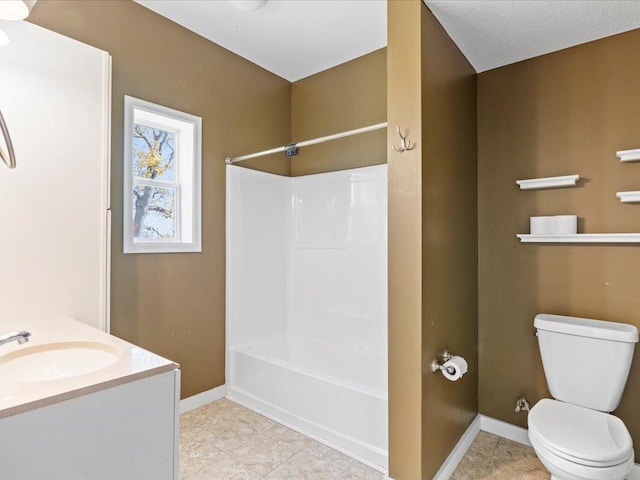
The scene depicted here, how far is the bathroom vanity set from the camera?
0.85 metres

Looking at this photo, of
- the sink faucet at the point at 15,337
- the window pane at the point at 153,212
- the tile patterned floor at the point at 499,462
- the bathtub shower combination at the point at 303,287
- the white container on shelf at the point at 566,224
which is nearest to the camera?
the sink faucet at the point at 15,337

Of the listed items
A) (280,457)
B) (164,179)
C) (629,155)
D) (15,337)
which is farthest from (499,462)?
(164,179)

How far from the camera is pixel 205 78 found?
2.62 m

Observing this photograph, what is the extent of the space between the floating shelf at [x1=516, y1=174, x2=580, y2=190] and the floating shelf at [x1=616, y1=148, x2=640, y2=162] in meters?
0.20

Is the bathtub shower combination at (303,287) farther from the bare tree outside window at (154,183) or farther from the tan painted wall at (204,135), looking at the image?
the bare tree outside window at (154,183)

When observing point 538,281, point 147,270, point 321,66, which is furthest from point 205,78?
point 538,281

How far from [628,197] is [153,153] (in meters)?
2.87

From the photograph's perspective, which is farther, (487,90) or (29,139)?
(487,90)

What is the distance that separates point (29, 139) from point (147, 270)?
3.12 feet

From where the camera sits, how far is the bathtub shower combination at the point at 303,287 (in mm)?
2484

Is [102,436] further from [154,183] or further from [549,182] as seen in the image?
[549,182]

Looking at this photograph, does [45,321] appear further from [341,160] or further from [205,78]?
[341,160]

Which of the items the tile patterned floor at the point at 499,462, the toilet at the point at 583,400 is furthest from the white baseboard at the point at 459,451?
the toilet at the point at 583,400

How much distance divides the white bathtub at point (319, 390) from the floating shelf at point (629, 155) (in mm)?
1800
